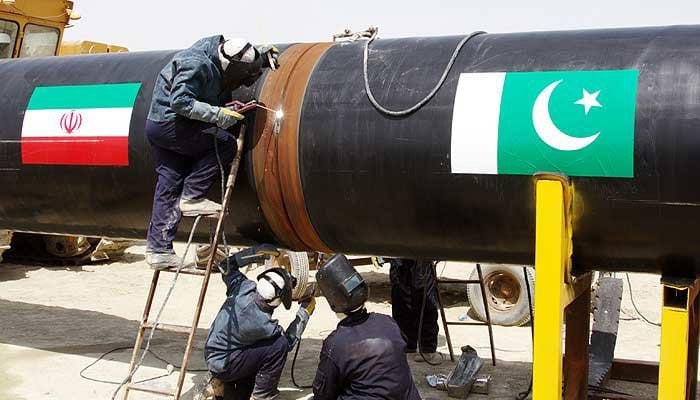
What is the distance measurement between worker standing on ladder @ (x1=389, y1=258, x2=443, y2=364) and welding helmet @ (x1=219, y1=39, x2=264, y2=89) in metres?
3.12

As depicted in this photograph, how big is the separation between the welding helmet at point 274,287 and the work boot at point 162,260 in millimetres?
Answer: 604

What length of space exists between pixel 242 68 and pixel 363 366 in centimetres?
196

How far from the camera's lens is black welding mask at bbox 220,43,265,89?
497 centimetres

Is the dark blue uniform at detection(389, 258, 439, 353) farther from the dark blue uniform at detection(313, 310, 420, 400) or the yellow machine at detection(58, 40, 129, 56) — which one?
the yellow machine at detection(58, 40, 129, 56)

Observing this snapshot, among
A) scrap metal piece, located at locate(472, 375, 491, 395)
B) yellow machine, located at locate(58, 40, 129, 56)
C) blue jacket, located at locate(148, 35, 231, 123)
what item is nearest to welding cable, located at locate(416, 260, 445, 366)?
scrap metal piece, located at locate(472, 375, 491, 395)

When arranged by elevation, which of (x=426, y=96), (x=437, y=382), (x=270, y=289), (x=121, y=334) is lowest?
(x=121, y=334)

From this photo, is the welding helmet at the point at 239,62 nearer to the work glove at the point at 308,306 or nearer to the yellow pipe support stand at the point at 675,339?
the work glove at the point at 308,306

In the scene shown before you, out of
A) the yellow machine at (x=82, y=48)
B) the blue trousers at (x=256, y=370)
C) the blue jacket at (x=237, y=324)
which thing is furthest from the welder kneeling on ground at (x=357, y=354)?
the yellow machine at (x=82, y=48)

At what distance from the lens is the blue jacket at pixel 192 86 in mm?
4871

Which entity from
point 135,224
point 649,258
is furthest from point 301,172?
point 649,258

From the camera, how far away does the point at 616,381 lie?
22.0 feet

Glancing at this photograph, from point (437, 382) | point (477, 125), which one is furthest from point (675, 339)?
point (437, 382)

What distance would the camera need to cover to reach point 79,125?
5.57 m

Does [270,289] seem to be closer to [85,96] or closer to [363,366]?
[363,366]
